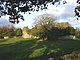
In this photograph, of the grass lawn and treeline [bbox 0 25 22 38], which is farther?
treeline [bbox 0 25 22 38]

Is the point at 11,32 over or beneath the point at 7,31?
beneath

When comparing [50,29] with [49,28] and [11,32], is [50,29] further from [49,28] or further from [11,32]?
[11,32]

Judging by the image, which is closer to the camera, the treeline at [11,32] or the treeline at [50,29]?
the treeline at [50,29]

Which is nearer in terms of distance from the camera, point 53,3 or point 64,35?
point 53,3

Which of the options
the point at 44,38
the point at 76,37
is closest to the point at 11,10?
the point at 44,38

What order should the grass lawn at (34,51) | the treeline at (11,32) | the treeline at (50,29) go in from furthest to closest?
the treeline at (11,32)
the treeline at (50,29)
the grass lawn at (34,51)

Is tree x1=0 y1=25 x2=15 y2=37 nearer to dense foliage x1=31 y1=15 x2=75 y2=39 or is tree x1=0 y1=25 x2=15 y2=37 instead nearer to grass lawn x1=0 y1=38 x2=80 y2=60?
dense foliage x1=31 y1=15 x2=75 y2=39

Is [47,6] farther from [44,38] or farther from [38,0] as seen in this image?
[44,38]

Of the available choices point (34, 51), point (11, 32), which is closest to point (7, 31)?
point (11, 32)

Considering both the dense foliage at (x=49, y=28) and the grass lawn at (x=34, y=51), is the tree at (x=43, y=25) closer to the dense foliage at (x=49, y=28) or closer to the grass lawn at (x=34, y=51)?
the dense foliage at (x=49, y=28)

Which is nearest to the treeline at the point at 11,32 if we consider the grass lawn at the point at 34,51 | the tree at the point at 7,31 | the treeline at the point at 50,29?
the tree at the point at 7,31

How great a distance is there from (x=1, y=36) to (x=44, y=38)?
2011 centimetres

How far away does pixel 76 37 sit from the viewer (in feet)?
249

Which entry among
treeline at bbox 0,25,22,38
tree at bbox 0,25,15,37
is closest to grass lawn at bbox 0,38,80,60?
treeline at bbox 0,25,22,38
